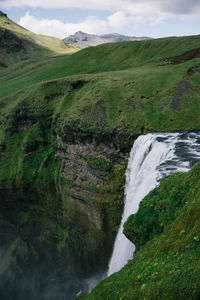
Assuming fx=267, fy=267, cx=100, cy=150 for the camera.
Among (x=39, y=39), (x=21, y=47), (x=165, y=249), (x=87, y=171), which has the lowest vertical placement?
(x=87, y=171)

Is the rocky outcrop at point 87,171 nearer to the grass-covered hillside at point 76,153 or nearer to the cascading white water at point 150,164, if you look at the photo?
the grass-covered hillside at point 76,153

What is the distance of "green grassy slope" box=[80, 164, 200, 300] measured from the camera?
6.92m

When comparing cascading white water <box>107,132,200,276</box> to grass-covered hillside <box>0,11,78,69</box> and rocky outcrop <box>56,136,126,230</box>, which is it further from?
grass-covered hillside <box>0,11,78,69</box>

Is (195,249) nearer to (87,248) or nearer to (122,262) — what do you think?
(122,262)

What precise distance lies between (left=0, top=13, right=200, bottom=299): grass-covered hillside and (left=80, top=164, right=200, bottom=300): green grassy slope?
15.5 metres

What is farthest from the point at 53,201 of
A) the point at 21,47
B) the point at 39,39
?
the point at 39,39

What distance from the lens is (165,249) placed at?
877cm

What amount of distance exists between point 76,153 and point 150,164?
1531 centimetres

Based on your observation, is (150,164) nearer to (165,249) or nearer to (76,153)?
(165,249)

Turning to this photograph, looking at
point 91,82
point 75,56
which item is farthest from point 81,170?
point 75,56

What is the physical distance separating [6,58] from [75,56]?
55483 mm

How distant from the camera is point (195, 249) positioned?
7.77 m

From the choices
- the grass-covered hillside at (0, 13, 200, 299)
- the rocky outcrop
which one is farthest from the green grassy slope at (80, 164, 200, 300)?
the rocky outcrop

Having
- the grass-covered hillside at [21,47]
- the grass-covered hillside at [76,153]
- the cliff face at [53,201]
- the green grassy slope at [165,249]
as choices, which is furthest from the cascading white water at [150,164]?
the grass-covered hillside at [21,47]
